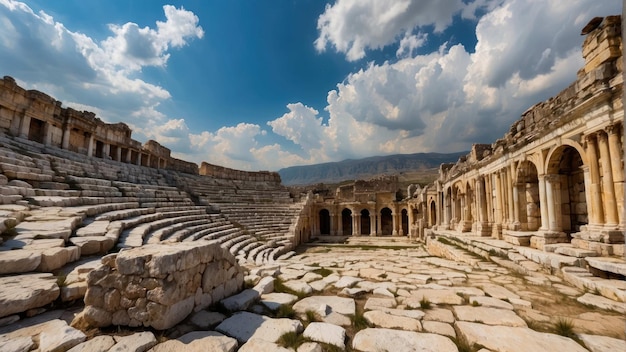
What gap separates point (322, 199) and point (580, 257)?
24.1 metres

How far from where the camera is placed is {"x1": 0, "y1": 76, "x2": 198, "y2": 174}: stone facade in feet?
41.0

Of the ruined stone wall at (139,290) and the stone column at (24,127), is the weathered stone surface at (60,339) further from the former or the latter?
the stone column at (24,127)

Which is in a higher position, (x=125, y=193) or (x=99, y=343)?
(x=125, y=193)

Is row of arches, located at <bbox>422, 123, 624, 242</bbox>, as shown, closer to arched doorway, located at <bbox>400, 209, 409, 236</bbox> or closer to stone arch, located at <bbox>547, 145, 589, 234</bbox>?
stone arch, located at <bbox>547, 145, 589, 234</bbox>

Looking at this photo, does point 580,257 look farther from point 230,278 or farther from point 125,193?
point 125,193

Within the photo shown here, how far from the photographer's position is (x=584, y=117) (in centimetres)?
582

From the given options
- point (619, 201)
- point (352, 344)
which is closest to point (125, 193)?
point (352, 344)

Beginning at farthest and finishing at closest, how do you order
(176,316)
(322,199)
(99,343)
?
1. (322,199)
2. (176,316)
3. (99,343)

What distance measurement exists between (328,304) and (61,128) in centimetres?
1960

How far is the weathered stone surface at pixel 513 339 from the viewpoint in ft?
8.27

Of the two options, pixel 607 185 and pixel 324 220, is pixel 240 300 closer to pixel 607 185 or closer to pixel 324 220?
pixel 607 185

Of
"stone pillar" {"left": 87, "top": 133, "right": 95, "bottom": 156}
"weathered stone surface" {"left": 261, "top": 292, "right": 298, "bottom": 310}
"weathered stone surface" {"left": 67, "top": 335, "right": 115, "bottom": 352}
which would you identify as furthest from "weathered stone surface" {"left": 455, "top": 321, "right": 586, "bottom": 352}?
"stone pillar" {"left": 87, "top": 133, "right": 95, "bottom": 156}

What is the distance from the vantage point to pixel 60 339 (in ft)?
7.33

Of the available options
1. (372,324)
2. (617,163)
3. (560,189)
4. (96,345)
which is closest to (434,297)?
(372,324)
